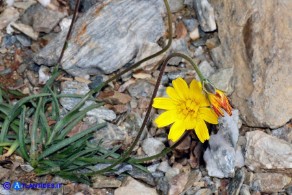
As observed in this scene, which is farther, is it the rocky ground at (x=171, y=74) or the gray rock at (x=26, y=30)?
the gray rock at (x=26, y=30)

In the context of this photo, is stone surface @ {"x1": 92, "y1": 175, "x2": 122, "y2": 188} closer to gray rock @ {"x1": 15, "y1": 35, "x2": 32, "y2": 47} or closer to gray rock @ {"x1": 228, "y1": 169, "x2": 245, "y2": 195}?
gray rock @ {"x1": 228, "y1": 169, "x2": 245, "y2": 195}

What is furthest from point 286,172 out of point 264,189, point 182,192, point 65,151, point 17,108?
point 17,108

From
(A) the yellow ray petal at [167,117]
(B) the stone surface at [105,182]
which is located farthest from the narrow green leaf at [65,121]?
(A) the yellow ray petal at [167,117]

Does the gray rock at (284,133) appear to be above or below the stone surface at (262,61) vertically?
below

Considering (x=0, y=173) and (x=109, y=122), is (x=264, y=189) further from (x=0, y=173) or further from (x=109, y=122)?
(x=0, y=173)

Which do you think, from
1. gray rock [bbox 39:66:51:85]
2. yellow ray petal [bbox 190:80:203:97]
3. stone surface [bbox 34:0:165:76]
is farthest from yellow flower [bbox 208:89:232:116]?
gray rock [bbox 39:66:51:85]

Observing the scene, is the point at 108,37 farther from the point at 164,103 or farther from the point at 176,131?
the point at 176,131

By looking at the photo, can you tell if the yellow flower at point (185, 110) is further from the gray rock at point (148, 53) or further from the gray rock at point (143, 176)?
the gray rock at point (148, 53)
